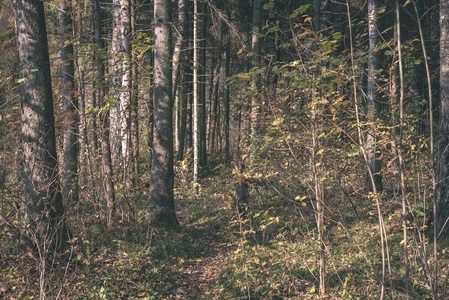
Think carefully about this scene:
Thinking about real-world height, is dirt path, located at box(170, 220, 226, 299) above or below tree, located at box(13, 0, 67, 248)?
below

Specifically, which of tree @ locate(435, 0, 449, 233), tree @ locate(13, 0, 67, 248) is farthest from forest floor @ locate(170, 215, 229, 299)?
tree @ locate(435, 0, 449, 233)

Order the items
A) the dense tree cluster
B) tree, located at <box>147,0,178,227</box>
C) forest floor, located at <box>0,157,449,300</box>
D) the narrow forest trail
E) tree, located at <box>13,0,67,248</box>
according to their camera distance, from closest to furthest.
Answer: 1. the dense tree cluster
2. forest floor, located at <box>0,157,449,300</box>
3. tree, located at <box>13,0,67,248</box>
4. the narrow forest trail
5. tree, located at <box>147,0,178,227</box>

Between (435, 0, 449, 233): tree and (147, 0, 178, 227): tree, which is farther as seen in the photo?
(147, 0, 178, 227): tree

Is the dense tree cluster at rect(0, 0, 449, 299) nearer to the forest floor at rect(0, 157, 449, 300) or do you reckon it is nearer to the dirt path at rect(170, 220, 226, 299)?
the forest floor at rect(0, 157, 449, 300)

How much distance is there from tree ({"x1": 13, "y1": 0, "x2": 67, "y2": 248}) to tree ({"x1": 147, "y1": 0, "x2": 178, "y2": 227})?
8.15 ft

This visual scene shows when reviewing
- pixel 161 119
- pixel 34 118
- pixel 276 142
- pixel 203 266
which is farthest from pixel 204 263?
pixel 34 118

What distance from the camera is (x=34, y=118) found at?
15.7 feet

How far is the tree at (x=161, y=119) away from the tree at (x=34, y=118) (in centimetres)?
249

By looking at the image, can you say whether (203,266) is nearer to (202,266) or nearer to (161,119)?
(202,266)

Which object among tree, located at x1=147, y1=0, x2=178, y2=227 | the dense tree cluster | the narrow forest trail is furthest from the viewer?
tree, located at x1=147, y1=0, x2=178, y2=227

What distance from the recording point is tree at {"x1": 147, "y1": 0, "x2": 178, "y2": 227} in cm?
705

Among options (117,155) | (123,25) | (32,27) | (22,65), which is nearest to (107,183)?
(117,155)

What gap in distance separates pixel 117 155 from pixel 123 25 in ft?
11.1

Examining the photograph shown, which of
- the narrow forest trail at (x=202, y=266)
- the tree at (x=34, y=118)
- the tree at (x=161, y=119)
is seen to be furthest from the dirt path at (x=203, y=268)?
the tree at (x=34, y=118)
